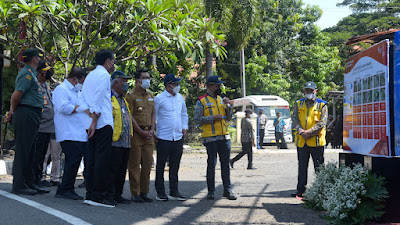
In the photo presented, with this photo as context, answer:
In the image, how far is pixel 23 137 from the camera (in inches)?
319

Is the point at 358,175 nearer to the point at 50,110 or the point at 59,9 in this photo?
the point at 50,110

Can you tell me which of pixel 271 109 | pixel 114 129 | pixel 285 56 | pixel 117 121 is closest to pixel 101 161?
pixel 114 129

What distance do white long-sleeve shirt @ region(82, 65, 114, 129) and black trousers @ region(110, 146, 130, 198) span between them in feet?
1.76

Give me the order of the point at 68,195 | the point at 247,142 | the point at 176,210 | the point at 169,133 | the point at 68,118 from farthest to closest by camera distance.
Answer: the point at 247,142 < the point at 169,133 < the point at 68,118 < the point at 68,195 < the point at 176,210

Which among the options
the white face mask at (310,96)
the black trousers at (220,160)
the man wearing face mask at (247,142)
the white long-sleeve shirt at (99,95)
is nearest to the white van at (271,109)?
the man wearing face mask at (247,142)

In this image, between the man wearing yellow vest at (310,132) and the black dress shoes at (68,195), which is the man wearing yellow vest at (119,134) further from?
the man wearing yellow vest at (310,132)

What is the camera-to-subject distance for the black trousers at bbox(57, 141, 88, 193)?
8.07 metres

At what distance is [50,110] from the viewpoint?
9.75 m

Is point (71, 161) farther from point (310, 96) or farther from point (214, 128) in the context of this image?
point (310, 96)

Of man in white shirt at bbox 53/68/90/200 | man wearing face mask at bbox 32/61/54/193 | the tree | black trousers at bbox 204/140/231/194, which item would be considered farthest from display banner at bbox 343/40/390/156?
man wearing face mask at bbox 32/61/54/193

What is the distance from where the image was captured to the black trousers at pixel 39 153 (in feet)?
29.6

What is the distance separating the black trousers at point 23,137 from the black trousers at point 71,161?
492 millimetres

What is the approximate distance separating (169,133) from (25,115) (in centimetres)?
208

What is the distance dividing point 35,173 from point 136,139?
1991 mm
